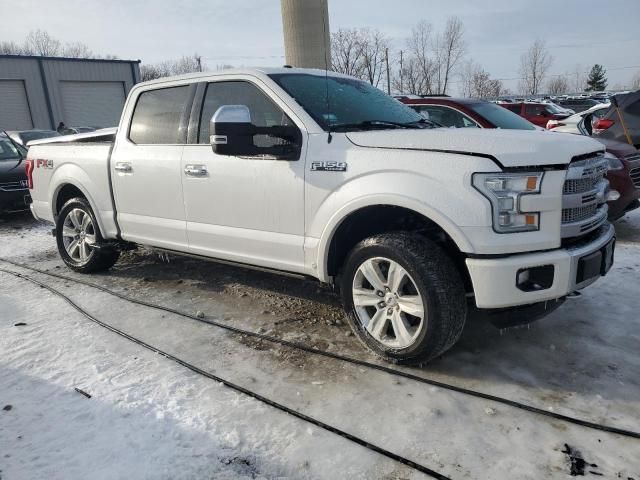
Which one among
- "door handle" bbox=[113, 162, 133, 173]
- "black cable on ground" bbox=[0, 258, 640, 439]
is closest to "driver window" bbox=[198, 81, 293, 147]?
"door handle" bbox=[113, 162, 133, 173]

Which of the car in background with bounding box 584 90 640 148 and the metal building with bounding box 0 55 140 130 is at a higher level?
the metal building with bounding box 0 55 140 130

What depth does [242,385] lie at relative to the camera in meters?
3.17

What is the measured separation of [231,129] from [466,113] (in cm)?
476

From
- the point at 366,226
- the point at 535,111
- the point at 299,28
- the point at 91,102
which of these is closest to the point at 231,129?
the point at 366,226

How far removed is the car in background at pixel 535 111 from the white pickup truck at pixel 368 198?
11.3 m

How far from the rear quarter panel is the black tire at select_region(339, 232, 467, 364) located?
299 cm

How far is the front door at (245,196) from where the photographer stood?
3648 mm

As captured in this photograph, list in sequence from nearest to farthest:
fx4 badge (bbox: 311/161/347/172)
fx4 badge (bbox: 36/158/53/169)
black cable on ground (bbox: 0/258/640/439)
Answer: black cable on ground (bbox: 0/258/640/439) → fx4 badge (bbox: 311/161/347/172) → fx4 badge (bbox: 36/158/53/169)

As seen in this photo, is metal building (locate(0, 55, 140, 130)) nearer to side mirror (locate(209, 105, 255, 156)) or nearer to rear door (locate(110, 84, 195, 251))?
rear door (locate(110, 84, 195, 251))

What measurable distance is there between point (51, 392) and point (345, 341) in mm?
1919

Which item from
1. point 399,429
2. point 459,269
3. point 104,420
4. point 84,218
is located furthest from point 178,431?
point 84,218

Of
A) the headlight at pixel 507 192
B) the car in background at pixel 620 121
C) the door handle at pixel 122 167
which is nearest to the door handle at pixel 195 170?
the door handle at pixel 122 167

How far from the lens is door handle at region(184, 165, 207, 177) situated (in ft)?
13.4

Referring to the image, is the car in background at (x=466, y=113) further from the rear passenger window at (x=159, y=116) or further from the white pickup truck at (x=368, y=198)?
the rear passenger window at (x=159, y=116)
